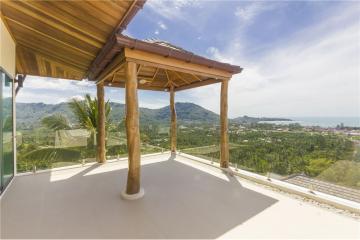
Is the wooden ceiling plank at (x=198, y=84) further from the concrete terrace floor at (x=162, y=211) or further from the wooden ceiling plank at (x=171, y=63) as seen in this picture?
the concrete terrace floor at (x=162, y=211)

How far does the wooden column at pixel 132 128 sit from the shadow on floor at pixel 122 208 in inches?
13.2

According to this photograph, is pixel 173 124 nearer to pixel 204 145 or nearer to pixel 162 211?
pixel 204 145

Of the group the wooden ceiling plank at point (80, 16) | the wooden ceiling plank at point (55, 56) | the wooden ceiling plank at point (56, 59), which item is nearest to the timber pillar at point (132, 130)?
the wooden ceiling plank at point (80, 16)

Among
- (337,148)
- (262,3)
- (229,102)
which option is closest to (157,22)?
(262,3)

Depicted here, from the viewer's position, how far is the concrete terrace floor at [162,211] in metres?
2.24

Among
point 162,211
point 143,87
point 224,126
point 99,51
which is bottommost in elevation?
point 162,211

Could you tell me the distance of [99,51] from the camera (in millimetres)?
3734

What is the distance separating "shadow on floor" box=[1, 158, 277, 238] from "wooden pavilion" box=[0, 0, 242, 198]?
58cm

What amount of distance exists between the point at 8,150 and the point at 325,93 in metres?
9.75

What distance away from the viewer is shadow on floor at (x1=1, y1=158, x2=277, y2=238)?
229 centimetres

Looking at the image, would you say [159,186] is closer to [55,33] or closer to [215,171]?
[215,171]

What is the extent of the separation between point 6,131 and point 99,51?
2442 mm

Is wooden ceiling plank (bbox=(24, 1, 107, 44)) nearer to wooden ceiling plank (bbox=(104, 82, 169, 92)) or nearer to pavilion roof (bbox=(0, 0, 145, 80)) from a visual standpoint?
pavilion roof (bbox=(0, 0, 145, 80))

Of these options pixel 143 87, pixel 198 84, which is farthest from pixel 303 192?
pixel 143 87
